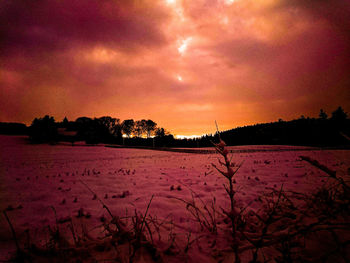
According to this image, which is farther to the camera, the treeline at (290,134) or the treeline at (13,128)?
the treeline at (13,128)

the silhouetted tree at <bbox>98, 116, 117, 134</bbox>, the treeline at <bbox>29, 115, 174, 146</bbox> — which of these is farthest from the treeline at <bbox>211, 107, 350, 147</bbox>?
the silhouetted tree at <bbox>98, 116, 117, 134</bbox>

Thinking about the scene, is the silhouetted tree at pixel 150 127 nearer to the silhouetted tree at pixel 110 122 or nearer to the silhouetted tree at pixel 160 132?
the silhouetted tree at pixel 160 132

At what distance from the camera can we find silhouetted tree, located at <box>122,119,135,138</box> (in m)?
65.9

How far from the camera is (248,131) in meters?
41.2

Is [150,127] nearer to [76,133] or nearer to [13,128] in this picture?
[76,133]

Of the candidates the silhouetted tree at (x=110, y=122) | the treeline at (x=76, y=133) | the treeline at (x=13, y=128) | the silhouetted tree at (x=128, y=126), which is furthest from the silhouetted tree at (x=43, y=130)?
the silhouetted tree at (x=128, y=126)

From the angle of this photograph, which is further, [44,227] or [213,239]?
[44,227]

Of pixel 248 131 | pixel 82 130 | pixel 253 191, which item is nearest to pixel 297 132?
pixel 248 131

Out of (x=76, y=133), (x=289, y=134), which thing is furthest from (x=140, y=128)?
(x=289, y=134)

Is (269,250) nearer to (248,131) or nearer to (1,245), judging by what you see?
(1,245)

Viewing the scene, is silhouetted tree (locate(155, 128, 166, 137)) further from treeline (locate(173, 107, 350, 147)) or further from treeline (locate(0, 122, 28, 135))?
treeline (locate(0, 122, 28, 135))

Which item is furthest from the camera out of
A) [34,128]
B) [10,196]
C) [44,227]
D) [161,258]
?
[34,128]

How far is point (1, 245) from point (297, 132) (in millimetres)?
43408

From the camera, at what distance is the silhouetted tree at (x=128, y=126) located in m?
65.9
